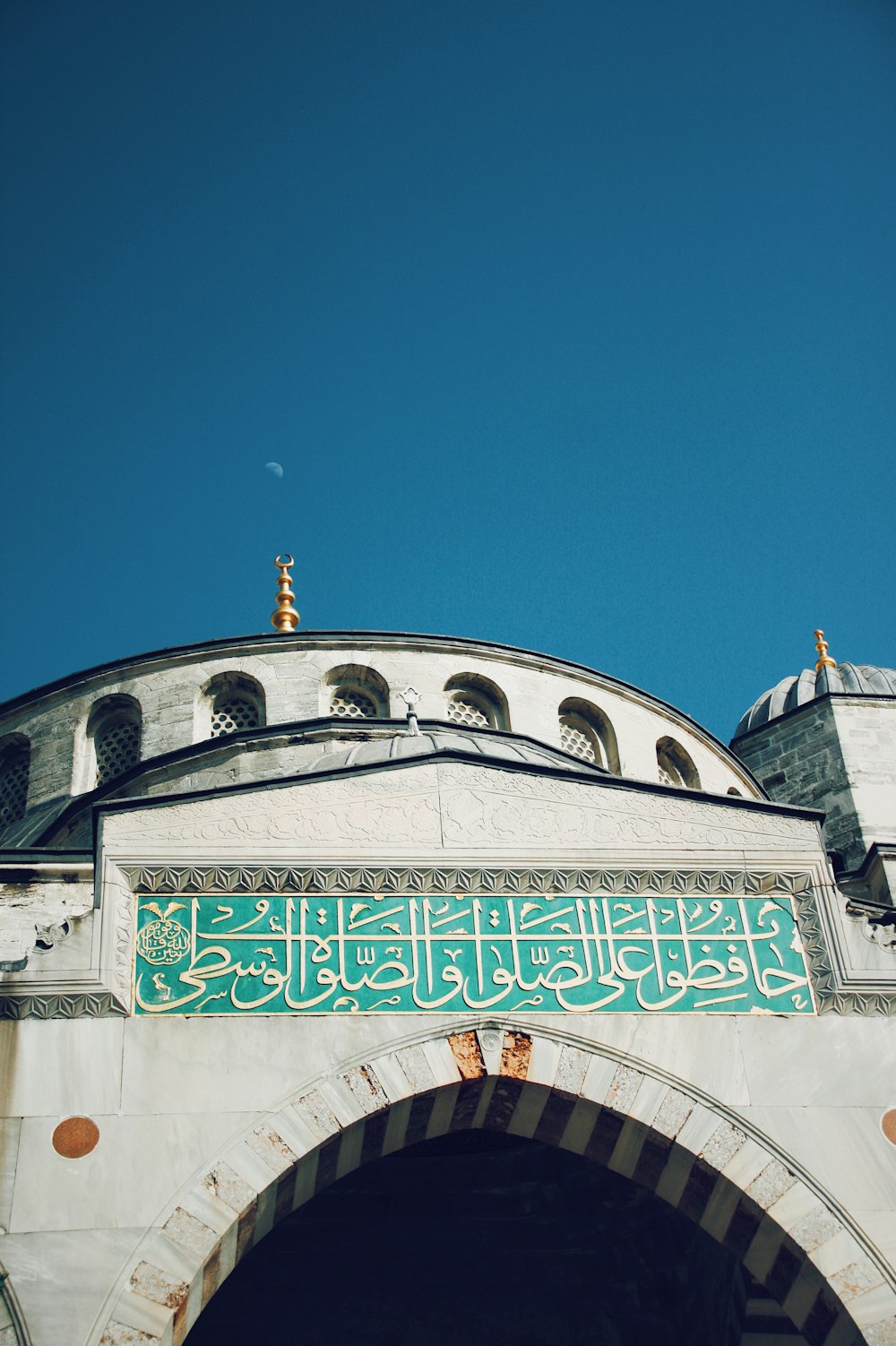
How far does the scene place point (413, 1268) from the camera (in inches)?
538

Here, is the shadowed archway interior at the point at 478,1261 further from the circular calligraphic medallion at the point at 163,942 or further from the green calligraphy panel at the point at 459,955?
the circular calligraphic medallion at the point at 163,942

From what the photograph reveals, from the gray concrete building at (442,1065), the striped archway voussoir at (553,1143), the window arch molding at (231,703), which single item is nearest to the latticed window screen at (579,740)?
the window arch molding at (231,703)

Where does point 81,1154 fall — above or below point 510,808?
below

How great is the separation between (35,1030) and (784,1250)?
497 centimetres

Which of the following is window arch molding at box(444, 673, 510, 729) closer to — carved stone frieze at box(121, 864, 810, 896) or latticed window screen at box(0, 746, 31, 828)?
latticed window screen at box(0, 746, 31, 828)

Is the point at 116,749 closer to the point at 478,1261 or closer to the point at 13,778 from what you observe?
the point at 13,778

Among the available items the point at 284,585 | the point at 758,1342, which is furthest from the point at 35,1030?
the point at 284,585

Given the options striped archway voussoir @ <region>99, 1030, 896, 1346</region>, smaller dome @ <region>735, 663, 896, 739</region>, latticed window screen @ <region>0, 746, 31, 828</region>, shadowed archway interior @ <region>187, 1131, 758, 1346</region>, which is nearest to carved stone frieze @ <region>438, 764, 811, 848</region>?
striped archway voussoir @ <region>99, 1030, 896, 1346</region>

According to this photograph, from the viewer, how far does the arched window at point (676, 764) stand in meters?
18.9

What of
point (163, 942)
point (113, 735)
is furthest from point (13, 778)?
point (163, 942)

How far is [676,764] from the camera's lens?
1908 centimetres

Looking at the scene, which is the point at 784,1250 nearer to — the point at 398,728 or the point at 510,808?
the point at 510,808

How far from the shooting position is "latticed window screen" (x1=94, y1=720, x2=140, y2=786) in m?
17.5

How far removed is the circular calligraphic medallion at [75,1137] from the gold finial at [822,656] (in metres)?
14.2
